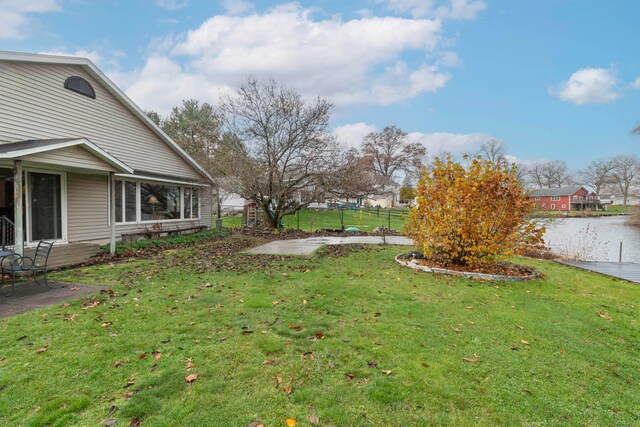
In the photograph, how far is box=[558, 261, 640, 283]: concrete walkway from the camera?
26.6ft

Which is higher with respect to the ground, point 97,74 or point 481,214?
point 97,74

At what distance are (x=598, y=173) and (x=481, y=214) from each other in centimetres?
8115

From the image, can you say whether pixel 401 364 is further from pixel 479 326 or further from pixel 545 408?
pixel 479 326

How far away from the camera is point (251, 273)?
7086mm

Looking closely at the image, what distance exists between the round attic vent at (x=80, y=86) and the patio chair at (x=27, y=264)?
4845mm

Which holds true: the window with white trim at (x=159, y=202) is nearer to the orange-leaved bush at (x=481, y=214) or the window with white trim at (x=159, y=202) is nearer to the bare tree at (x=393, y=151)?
the orange-leaved bush at (x=481, y=214)

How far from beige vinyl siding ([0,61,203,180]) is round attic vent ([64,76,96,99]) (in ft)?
0.38

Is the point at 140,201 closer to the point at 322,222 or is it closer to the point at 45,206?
the point at 45,206

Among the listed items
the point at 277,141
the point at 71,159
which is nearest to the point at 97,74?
the point at 71,159

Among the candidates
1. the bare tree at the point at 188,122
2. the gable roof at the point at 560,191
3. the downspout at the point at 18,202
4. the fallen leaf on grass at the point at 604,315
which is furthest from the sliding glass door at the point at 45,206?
the gable roof at the point at 560,191

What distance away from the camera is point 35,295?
5.27 metres

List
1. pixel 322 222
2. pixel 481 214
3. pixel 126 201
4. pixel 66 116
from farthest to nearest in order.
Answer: pixel 322 222, pixel 126 201, pixel 66 116, pixel 481 214

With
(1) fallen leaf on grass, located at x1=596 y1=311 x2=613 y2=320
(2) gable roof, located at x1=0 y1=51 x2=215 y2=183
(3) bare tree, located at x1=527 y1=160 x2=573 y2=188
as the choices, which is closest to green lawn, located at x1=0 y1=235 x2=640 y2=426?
(1) fallen leaf on grass, located at x1=596 y1=311 x2=613 y2=320

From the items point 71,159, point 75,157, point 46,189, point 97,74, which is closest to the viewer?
point 71,159
